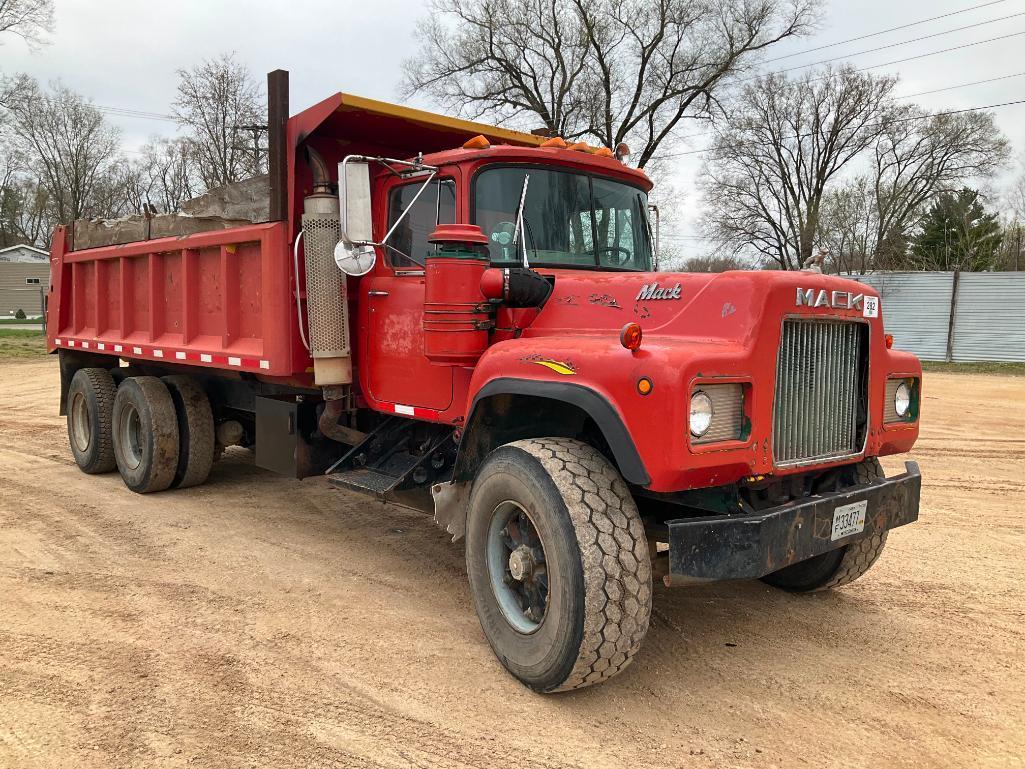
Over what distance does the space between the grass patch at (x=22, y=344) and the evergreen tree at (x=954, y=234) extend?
3330cm

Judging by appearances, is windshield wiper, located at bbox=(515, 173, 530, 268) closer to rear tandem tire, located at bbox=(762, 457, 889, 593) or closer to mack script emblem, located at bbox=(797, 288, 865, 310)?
A: mack script emblem, located at bbox=(797, 288, 865, 310)

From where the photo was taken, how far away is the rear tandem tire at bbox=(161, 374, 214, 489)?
695 centimetres

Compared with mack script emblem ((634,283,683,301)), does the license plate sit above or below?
below

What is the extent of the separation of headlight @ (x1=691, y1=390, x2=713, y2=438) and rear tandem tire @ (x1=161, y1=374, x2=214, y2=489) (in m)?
5.19

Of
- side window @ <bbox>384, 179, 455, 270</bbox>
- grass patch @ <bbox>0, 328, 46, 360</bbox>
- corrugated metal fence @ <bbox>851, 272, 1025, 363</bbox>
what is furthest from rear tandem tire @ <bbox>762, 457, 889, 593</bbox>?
grass patch @ <bbox>0, 328, 46, 360</bbox>

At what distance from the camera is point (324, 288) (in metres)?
4.97

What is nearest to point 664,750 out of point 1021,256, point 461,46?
point 461,46

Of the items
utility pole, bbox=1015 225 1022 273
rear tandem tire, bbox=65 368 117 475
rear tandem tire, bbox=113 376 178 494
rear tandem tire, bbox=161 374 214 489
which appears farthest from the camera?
utility pole, bbox=1015 225 1022 273

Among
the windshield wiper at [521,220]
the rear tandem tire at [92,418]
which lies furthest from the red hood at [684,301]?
the rear tandem tire at [92,418]

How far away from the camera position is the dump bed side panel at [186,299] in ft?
17.2

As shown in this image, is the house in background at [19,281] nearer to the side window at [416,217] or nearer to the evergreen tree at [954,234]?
the evergreen tree at [954,234]

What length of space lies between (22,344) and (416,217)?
24.5 m

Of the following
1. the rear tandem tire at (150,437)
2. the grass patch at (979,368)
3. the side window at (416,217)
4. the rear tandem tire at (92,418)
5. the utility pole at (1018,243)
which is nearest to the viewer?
the side window at (416,217)


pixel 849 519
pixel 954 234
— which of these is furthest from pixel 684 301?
pixel 954 234
